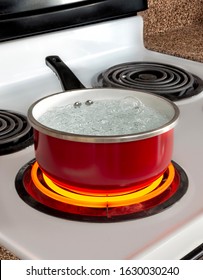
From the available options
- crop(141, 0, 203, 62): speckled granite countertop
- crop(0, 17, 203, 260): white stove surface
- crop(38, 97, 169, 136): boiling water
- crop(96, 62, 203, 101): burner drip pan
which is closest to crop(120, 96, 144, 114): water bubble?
crop(38, 97, 169, 136): boiling water

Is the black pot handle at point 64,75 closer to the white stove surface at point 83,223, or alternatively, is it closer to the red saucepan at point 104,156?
the white stove surface at point 83,223

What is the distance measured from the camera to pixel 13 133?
0.74 meters

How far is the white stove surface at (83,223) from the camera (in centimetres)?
52

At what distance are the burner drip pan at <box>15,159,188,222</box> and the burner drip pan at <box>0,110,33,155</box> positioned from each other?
0.30 ft

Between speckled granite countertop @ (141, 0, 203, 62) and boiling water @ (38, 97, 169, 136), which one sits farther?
speckled granite countertop @ (141, 0, 203, 62)

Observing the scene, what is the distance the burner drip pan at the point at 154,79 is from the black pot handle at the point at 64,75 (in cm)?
10

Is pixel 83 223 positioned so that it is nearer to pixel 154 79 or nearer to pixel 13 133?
pixel 13 133

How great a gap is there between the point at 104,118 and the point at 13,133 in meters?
0.18

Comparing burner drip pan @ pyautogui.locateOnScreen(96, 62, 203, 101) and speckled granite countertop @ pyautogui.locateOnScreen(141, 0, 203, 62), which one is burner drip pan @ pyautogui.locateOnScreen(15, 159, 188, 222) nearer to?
burner drip pan @ pyautogui.locateOnScreen(96, 62, 203, 101)

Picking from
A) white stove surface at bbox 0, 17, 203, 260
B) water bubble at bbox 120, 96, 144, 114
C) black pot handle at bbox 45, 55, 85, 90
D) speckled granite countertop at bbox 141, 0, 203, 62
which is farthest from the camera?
speckled granite countertop at bbox 141, 0, 203, 62

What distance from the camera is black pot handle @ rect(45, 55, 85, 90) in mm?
829

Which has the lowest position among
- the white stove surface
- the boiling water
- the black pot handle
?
the white stove surface
